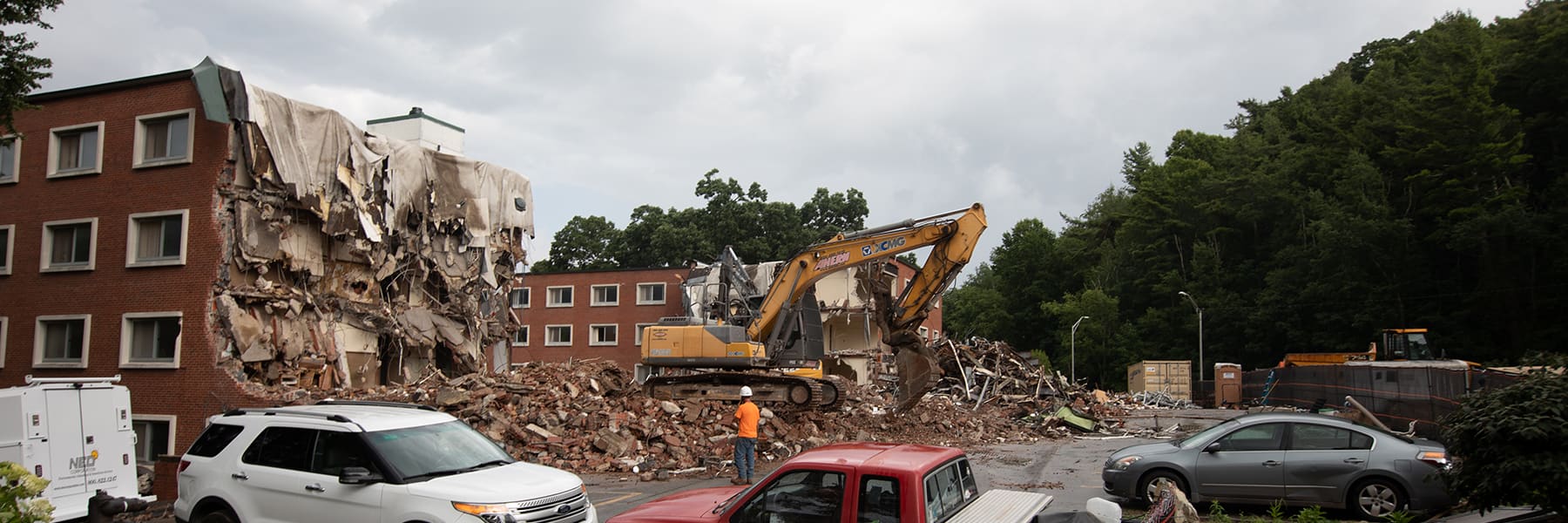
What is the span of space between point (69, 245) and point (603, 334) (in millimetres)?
29952

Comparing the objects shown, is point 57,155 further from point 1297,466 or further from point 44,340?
point 1297,466

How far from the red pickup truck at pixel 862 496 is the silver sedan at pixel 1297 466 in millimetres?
5128

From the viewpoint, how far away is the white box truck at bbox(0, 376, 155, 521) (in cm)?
1231

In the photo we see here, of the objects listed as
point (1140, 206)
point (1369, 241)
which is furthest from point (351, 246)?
point (1140, 206)

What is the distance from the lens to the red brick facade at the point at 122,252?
20984 millimetres

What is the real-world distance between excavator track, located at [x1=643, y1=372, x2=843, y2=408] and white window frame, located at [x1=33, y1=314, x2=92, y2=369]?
13807mm

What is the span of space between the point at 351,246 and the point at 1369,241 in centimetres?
5387

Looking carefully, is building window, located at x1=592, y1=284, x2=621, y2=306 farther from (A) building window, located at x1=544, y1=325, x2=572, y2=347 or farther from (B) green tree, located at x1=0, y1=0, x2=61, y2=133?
(B) green tree, located at x1=0, y1=0, x2=61, y2=133

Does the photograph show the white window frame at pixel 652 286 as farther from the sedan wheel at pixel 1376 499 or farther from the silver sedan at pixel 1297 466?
the sedan wheel at pixel 1376 499

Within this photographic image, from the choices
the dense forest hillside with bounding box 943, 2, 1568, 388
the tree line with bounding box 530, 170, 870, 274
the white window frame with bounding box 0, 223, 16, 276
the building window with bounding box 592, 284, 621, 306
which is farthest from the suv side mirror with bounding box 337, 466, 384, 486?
the tree line with bounding box 530, 170, 870, 274

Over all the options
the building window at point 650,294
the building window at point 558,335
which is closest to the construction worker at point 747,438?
Result: the building window at point 650,294

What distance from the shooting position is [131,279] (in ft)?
72.0

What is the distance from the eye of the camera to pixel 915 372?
19.8 metres

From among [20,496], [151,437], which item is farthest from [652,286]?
[20,496]
